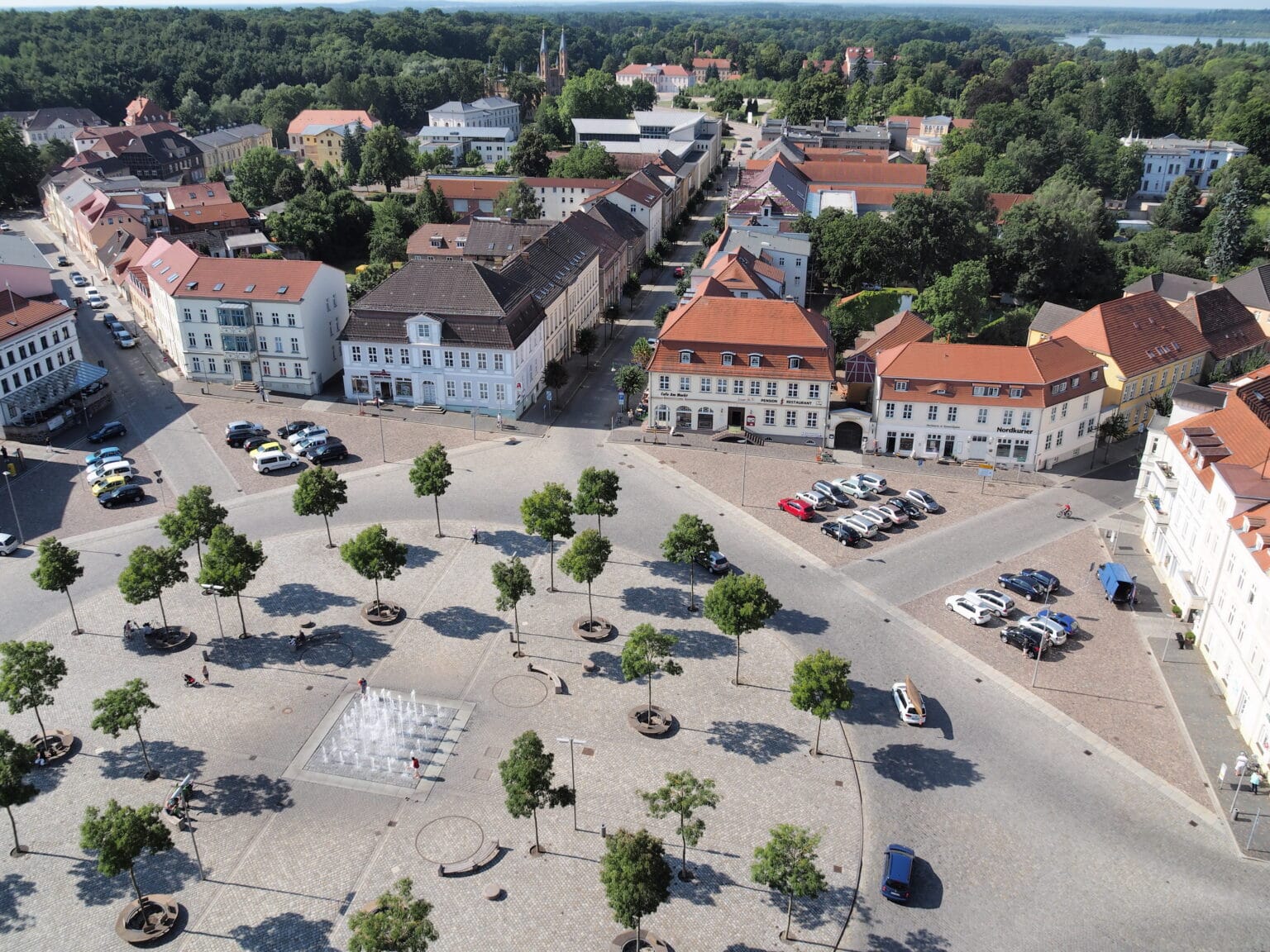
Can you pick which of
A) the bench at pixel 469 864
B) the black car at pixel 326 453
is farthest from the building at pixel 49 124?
the bench at pixel 469 864

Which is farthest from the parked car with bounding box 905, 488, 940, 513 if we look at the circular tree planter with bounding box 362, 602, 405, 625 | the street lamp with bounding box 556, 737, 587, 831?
the circular tree planter with bounding box 362, 602, 405, 625

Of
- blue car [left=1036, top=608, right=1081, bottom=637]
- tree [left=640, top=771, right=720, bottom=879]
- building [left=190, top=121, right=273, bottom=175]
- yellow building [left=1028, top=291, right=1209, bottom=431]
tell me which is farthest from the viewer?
building [left=190, top=121, right=273, bottom=175]

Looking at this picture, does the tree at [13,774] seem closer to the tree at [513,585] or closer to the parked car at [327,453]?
the tree at [513,585]

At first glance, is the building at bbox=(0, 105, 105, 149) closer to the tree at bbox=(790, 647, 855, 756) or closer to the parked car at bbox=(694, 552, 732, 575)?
the parked car at bbox=(694, 552, 732, 575)

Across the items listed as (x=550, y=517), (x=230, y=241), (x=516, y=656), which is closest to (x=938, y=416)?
(x=550, y=517)

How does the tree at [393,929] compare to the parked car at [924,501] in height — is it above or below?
above

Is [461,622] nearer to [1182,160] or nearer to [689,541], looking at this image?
[689,541]

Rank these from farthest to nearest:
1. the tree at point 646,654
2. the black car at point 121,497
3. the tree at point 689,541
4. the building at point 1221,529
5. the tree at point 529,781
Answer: the black car at point 121,497, the tree at point 689,541, the building at point 1221,529, the tree at point 646,654, the tree at point 529,781

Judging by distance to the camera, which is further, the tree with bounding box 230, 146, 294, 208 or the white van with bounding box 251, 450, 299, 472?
the tree with bounding box 230, 146, 294, 208
